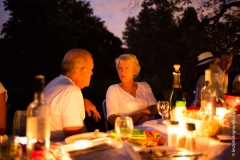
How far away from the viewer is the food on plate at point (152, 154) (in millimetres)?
1493

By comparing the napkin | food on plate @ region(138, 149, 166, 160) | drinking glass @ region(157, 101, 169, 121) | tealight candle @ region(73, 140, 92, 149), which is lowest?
food on plate @ region(138, 149, 166, 160)

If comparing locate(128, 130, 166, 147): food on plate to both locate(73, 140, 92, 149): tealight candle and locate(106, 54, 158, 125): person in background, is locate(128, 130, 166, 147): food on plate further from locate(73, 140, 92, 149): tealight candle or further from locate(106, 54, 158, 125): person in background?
locate(106, 54, 158, 125): person in background

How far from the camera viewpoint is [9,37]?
13.4 m

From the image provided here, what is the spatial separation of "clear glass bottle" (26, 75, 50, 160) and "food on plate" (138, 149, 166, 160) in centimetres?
43

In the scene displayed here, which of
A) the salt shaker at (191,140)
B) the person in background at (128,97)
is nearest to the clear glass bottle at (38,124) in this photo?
the salt shaker at (191,140)

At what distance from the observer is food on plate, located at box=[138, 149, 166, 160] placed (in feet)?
4.90

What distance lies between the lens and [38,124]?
1.42 metres

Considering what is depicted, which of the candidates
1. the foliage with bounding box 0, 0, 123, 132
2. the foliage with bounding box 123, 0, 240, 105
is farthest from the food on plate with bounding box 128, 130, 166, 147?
the foliage with bounding box 0, 0, 123, 132

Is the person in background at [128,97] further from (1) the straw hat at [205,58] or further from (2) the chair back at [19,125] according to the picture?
(1) the straw hat at [205,58]

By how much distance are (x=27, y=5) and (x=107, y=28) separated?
5.24 m

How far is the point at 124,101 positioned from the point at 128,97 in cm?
7

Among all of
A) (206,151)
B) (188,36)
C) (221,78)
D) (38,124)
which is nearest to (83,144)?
(38,124)

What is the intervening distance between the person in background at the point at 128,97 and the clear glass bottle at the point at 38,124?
1.79 meters

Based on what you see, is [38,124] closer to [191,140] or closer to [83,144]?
[83,144]
